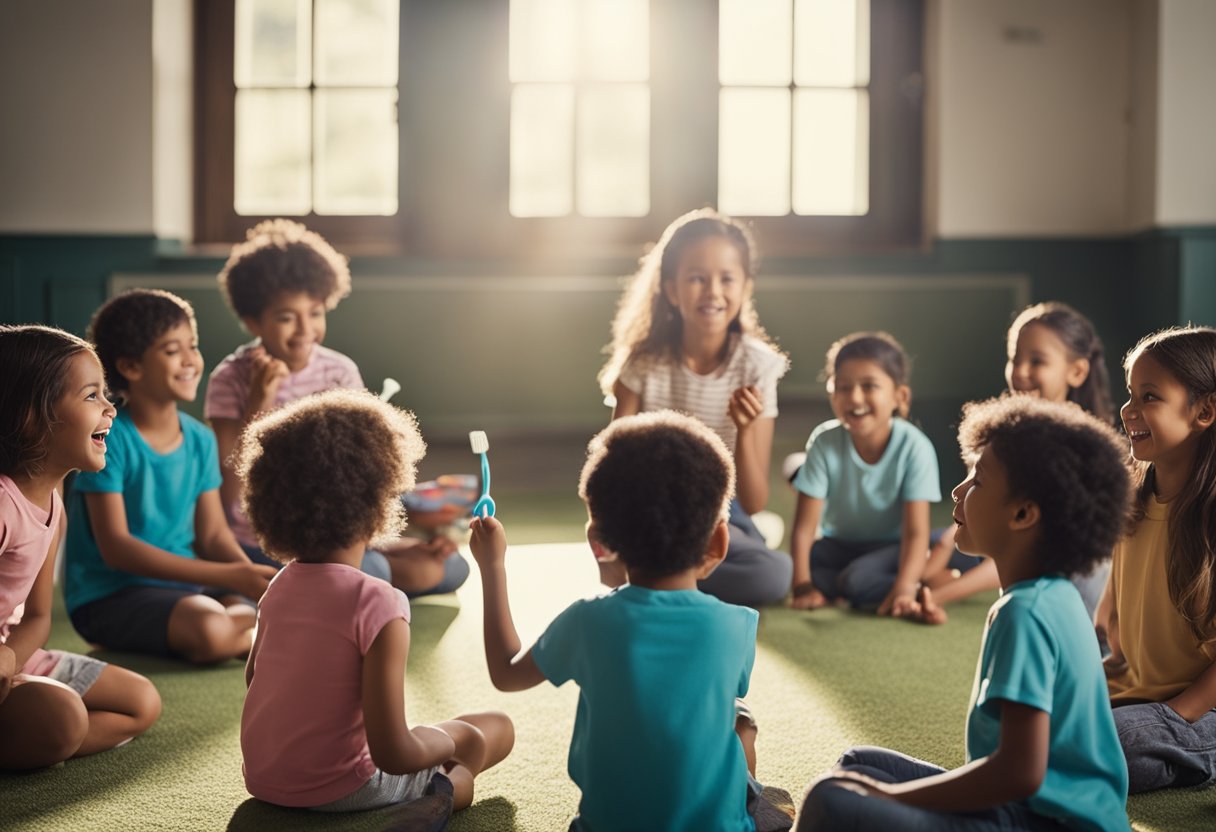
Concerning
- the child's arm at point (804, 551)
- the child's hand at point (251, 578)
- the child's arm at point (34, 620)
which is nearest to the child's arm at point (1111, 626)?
the child's arm at point (804, 551)

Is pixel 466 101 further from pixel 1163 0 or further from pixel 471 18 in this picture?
pixel 1163 0

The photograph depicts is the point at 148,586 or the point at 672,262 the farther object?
the point at 672,262

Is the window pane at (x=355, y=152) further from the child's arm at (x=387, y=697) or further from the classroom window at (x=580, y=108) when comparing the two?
the child's arm at (x=387, y=697)

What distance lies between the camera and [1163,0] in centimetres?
418

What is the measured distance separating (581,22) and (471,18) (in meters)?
0.39

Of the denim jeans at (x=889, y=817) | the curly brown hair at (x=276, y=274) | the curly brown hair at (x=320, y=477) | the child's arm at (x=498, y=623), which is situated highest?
the curly brown hair at (x=276, y=274)

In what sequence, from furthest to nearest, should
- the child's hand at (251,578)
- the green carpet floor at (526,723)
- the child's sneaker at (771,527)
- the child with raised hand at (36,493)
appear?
the child's sneaker at (771,527), the child's hand at (251,578), the child with raised hand at (36,493), the green carpet floor at (526,723)

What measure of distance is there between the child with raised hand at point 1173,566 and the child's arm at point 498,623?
772 mm

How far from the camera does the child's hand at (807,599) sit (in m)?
2.67

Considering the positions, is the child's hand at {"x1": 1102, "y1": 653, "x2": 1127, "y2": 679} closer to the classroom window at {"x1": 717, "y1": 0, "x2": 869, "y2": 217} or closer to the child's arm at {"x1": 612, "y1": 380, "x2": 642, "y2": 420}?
the child's arm at {"x1": 612, "y1": 380, "x2": 642, "y2": 420}

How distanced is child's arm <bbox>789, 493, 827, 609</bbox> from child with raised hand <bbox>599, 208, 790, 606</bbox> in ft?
0.12

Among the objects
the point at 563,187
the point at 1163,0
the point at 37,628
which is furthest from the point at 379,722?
the point at 1163,0

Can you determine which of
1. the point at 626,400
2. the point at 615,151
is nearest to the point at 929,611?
the point at 626,400

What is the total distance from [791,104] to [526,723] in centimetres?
325
